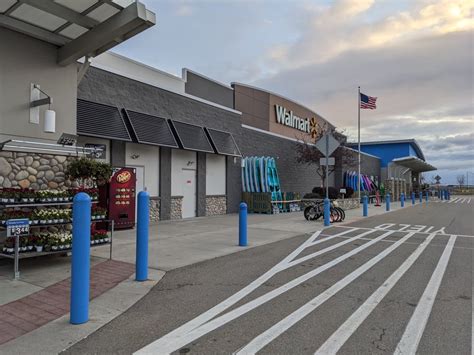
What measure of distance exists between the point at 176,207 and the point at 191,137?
3250mm

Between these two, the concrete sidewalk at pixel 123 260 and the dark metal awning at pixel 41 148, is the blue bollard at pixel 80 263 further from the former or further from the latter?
the dark metal awning at pixel 41 148

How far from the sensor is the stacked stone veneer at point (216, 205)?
19031 millimetres

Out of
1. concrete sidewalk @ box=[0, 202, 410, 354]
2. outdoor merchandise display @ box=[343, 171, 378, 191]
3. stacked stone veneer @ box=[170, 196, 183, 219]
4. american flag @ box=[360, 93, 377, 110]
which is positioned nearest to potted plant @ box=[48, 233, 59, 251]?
concrete sidewalk @ box=[0, 202, 410, 354]

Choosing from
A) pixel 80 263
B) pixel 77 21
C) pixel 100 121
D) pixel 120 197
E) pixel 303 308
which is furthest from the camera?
pixel 100 121

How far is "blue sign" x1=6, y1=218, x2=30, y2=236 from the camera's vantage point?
6094mm

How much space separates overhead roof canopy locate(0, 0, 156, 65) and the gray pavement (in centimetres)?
485

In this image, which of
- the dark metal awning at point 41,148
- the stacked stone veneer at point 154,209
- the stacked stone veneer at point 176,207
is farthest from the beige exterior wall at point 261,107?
the dark metal awning at point 41,148

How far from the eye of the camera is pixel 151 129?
15047mm

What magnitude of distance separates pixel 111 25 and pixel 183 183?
34.2 ft

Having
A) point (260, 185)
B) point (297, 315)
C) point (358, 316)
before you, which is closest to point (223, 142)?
point (260, 185)

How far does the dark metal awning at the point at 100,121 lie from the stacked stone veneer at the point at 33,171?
4367 mm

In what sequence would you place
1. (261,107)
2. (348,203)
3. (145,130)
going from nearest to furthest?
(145,130)
(348,203)
(261,107)

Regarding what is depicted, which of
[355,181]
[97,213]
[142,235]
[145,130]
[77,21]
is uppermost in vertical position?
[77,21]

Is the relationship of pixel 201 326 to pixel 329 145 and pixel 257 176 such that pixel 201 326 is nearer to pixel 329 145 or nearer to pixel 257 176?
pixel 329 145
